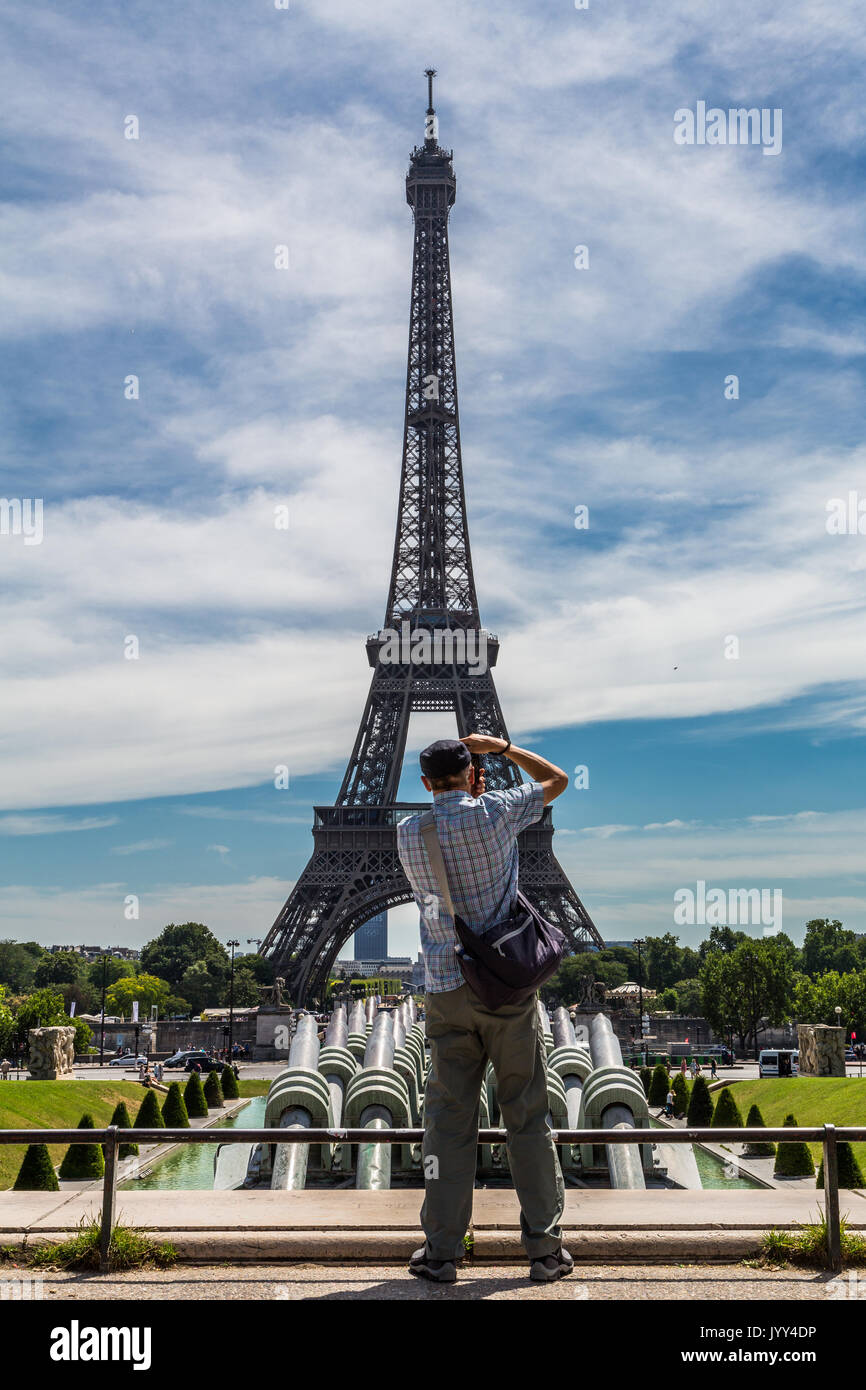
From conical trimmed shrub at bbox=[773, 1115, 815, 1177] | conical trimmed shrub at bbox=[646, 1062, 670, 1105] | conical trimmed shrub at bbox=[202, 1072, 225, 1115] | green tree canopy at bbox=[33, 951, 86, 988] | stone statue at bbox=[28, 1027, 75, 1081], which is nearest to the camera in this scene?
conical trimmed shrub at bbox=[773, 1115, 815, 1177]

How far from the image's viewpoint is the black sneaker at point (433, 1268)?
5.17m

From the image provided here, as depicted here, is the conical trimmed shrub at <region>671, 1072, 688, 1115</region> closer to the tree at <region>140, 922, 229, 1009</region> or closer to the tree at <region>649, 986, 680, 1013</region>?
the tree at <region>649, 986, 680, 1013</region>

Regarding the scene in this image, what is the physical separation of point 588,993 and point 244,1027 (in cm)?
3108

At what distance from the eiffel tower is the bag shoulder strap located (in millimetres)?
60850

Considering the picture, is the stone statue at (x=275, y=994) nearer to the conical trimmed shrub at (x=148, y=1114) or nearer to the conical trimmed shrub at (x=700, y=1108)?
the conical trimmed shrub at (x=148, y=1114)

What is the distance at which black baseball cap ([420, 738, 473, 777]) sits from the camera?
569 cm

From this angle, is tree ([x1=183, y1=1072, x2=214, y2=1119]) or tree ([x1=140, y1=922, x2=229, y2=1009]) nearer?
tree ([x1=183, y1=1072, x2=214, y2=1119])

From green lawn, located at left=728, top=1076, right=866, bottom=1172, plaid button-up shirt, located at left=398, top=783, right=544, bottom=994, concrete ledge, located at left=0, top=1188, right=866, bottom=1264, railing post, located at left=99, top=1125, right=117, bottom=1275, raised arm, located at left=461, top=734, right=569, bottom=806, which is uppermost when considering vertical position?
raised arm, located at left=461, top=734, right=569, bottom=806

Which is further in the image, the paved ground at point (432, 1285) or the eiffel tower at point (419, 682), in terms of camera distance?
the eiffel tower at point (419, 682)

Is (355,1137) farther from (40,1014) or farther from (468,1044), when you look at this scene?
(40,1014)

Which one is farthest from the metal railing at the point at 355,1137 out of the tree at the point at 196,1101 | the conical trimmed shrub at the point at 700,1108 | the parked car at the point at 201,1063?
the parked car at the point at 201,1063

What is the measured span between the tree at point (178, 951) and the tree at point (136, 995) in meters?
8.15

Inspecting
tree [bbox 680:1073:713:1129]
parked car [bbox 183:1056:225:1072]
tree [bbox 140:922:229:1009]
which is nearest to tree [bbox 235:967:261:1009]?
tree [bbox 140:922:229:1009]
